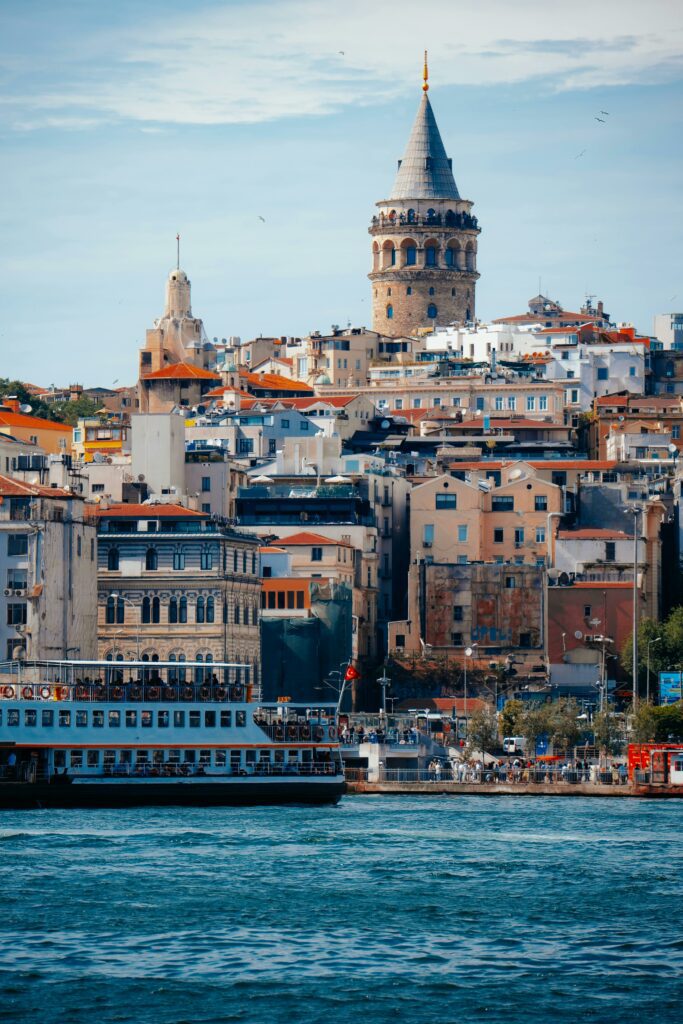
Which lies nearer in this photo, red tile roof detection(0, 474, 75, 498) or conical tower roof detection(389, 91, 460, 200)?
red tile roof detection(0, 474, 75, 498)

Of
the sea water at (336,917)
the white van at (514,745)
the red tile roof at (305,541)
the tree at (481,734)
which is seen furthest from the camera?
the red tile roof at (305,541)

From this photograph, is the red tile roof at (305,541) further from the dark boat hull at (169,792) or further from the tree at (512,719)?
the dark boat hull at (169,792)

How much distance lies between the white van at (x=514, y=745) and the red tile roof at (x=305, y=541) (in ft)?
51.8

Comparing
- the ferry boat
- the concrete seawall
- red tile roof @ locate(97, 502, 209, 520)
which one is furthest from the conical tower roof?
the ferry boat

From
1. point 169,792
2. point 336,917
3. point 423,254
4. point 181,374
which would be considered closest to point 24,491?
point 169,792

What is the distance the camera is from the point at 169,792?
243ft

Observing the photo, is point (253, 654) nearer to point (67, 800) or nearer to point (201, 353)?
point (67, 800)

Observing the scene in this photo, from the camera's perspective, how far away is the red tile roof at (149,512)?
3834 inches

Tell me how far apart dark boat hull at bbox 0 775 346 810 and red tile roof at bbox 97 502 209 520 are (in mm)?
23324

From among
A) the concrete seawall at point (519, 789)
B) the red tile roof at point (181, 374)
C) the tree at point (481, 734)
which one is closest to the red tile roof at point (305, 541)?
the tree at point (481, 734)

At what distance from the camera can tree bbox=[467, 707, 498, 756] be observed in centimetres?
9038

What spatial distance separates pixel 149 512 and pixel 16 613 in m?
9.65

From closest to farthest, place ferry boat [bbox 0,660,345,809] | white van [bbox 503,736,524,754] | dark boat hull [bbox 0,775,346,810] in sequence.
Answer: dark boat hull [bbox 0,775,346,810] < ferry boat [bbox 0,660,345,809] < white van [bbox 503,736,524,754]

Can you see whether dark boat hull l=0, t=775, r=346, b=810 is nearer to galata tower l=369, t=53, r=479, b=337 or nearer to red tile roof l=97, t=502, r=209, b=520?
red tile roof l=97, t=502, r=209, b=520
